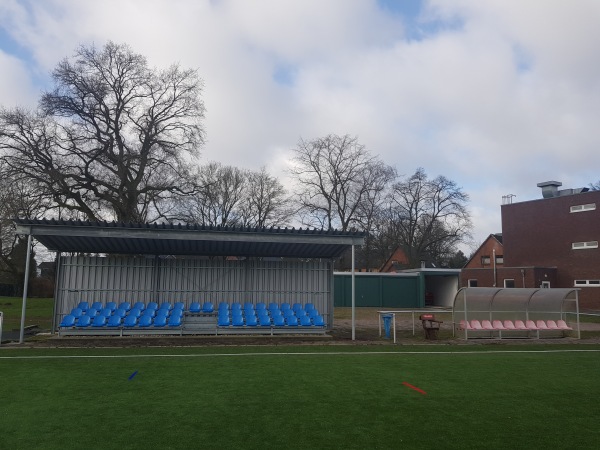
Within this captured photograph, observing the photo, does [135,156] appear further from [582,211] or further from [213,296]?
[582,211]

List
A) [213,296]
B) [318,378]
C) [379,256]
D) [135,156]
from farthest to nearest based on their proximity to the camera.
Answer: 1. [379,256]
2. [135,156]
3. [213,296]
4. [318,378]

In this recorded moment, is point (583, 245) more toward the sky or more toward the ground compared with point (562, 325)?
more toward the sky

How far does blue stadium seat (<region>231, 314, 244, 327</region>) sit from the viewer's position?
52.5ft

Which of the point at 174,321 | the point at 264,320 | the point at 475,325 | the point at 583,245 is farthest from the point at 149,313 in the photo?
the point at 583,245

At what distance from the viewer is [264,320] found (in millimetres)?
16359

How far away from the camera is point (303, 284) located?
61.1 ft

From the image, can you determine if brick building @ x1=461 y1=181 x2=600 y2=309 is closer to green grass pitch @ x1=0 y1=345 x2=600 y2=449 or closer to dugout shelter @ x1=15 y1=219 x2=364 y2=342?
dugout shelter @ x1=15 y1=219 x2=364 y2=342

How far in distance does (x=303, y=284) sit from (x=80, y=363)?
960 centimetres

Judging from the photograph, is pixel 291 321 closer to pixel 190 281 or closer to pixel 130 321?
pixel 190 281

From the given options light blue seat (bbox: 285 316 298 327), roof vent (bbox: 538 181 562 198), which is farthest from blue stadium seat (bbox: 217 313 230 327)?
roof vent (bbox: 538 181 562 198)

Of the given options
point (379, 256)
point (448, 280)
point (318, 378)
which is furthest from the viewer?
point (379, 256)

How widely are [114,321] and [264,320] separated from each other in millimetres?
5025

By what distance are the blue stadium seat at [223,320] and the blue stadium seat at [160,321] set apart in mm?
1810

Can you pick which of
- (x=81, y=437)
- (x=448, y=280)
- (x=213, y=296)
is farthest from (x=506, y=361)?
(x=448, y=280)
